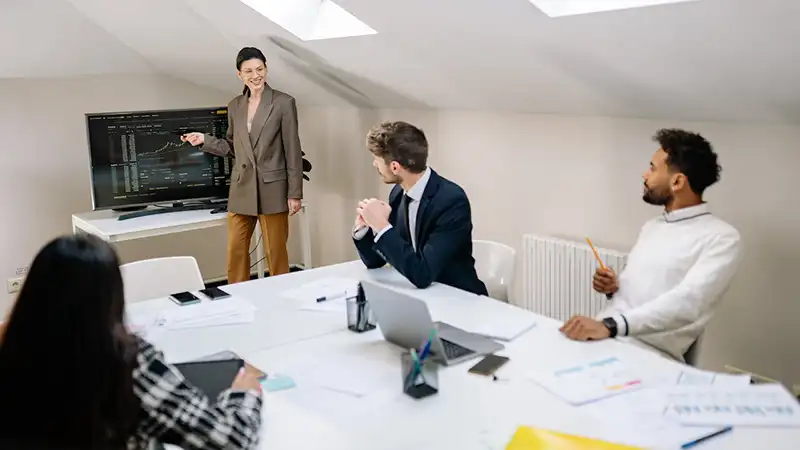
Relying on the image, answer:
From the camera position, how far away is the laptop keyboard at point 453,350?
197 cm

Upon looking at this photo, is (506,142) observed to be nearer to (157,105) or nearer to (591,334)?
(591,334)

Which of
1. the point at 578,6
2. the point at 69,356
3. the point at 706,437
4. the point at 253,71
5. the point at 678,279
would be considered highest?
the point at 578,6

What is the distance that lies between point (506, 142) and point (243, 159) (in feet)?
4.67

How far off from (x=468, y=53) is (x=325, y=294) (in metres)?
1.28

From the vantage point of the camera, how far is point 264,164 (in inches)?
165

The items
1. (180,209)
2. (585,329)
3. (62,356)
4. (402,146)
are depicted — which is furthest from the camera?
(180,209)

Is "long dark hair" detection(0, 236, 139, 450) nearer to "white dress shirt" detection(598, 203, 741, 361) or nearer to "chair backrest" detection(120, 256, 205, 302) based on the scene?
"white dress shirt" detection(598, 203, 741, 361)

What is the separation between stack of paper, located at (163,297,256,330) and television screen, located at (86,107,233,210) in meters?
2.11

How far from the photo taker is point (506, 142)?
3869 mm

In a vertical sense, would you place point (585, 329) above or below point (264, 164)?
below

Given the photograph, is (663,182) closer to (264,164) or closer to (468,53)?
(468,53)

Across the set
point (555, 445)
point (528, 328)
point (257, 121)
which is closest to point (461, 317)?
point (528, 328)

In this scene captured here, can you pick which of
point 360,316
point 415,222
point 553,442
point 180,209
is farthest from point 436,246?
point 180,209

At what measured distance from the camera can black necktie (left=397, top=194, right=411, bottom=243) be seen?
2.89 meters
